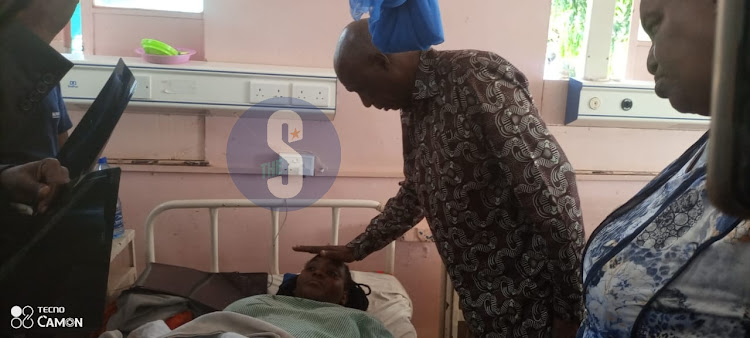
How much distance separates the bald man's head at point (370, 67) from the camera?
1.39m

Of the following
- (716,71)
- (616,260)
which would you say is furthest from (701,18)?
(616,260)

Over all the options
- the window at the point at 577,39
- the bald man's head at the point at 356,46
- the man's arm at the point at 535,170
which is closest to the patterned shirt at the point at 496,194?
the man's arm at the point at 535,170

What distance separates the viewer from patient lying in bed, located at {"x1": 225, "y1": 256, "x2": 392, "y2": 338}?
181cm

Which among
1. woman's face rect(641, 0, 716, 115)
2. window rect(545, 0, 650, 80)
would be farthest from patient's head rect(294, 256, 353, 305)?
woman's face rect(641, 0, 716, 115)

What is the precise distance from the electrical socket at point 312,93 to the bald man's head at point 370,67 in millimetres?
752

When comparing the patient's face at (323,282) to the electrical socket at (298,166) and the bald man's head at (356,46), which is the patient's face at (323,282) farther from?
the bald man's head at (356,46)

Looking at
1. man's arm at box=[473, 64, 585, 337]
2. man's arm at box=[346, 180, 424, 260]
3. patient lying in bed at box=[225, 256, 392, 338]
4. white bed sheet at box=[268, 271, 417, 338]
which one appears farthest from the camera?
white bed sheet at box=[268, 271, 417, 338]

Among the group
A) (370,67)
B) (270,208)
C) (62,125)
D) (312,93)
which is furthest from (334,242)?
(62,125)

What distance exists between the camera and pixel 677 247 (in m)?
0.67

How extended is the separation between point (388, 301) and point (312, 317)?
31 cm

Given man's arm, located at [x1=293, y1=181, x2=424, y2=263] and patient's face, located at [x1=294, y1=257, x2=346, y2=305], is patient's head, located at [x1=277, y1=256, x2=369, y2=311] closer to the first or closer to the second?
patient's face, located at [x1=294, y1=257, x2=346, y2=305]

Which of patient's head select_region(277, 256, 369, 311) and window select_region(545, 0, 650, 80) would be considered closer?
patient's head select_region(277, 256, 369, 311)

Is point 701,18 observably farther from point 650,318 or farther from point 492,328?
point 492,328

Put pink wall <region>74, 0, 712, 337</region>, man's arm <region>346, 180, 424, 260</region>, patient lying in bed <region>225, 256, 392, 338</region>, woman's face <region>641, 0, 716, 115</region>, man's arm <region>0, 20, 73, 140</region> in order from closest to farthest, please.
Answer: woman's face <region>641, 0, 716, 115</region> < man's arm <region>0, 20, 73, 140</region> < man's arm <region>346, 180, 424, 260</region> < patient lying in bed <region>225, 256, 392, 338</region> < pink wall <region>74, 0, 712, 337</region>
